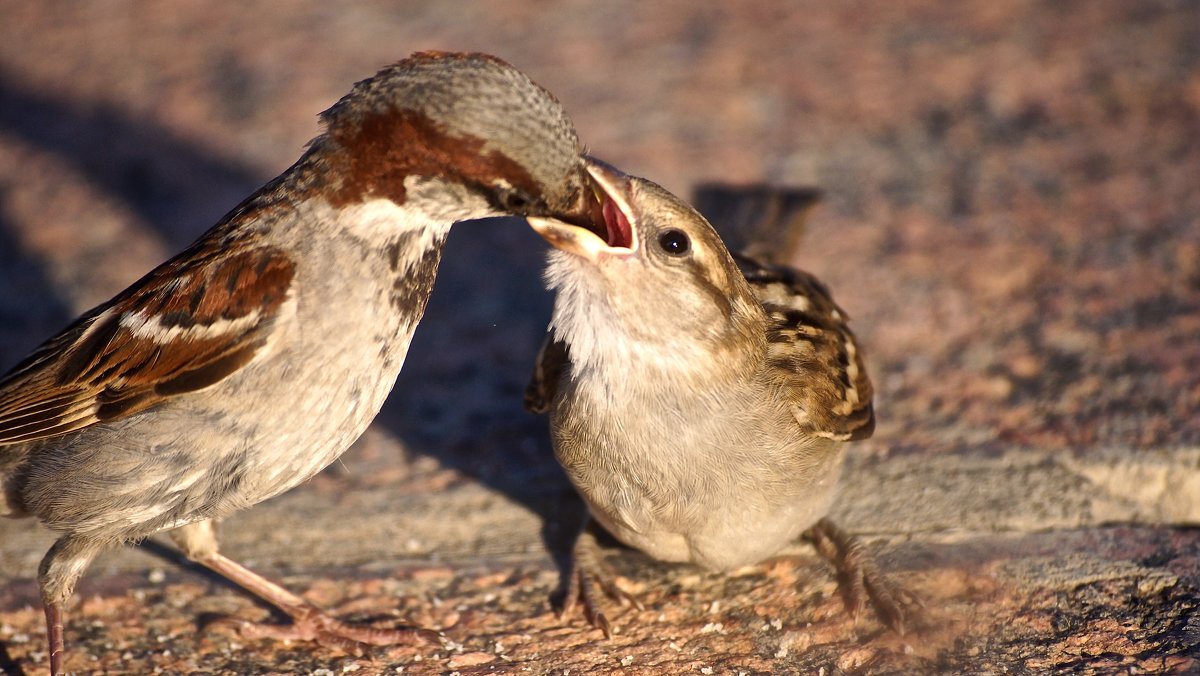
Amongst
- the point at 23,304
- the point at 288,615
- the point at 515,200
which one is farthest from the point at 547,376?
the point at 23,304

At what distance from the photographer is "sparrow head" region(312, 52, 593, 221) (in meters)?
2.98

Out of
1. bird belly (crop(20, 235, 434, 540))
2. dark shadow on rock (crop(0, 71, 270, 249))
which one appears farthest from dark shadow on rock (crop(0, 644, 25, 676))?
dark shadow on rock (crop(0, 71, 270, 249))

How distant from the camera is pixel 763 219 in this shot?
4805 mm

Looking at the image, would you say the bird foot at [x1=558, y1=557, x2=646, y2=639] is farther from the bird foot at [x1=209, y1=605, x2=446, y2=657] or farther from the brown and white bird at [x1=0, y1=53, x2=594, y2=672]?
the brown and white bird at [x1=0, y1=53, x2=594, y2=672]

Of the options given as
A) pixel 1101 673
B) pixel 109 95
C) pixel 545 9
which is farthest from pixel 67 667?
pixel 545 9

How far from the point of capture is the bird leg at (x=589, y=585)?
3.51 meters

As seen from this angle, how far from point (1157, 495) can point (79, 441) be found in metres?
3.21

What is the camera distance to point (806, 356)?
12.0 ft

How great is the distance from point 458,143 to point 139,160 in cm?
353

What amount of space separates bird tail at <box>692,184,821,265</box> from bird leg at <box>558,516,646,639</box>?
135cm

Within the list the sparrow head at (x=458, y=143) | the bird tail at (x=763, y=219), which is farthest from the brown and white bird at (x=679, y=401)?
the bird tail at (x=763, y=219)

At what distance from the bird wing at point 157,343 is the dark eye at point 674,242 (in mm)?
997

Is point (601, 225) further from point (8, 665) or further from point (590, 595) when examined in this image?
point (8, 665)

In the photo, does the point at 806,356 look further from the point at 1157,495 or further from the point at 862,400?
the point at 1157,495
